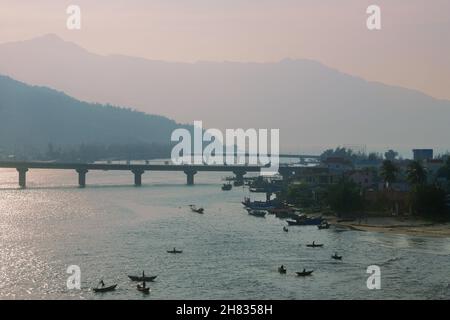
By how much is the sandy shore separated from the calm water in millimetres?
2600

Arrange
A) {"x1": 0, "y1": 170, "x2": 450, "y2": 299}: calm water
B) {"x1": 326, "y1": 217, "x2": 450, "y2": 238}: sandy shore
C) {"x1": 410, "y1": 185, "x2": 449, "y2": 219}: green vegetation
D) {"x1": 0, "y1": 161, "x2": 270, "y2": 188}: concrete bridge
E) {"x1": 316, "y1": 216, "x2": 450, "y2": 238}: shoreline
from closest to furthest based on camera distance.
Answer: {"x1": 0, "y1": 170, "x2": 450, "y2": 299}: calm water < {"x1": 316, "y1": 216, "x2": 450, "y2": 238}: shoreline < {"x1": 326, "y1": 217, "x2": 450, "y2": 238}: sandy shore < {"x1": 410, "y1": 185, "x2": 449, "y2": 219}: green vegetation < {"x1": 0, "y1": 161, "x2": 270, "y2": 188}: concrete bridge

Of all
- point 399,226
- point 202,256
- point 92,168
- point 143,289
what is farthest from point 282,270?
point 92,168

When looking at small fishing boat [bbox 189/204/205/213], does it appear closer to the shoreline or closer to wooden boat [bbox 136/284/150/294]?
the shoreline

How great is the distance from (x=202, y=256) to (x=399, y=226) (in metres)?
21.6

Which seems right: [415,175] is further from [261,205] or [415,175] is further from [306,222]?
[261,205]

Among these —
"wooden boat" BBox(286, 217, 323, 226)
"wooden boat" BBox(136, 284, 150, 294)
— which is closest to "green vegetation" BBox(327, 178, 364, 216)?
"wooden boat" BBox(286, 217, 323, 226)

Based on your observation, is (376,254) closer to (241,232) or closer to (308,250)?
(308,250)

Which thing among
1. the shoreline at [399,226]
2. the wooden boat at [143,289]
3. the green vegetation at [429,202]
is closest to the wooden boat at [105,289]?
the wooden boat at [143,289]

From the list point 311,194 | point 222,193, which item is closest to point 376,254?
point 311,194

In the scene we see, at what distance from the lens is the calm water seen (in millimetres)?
37562

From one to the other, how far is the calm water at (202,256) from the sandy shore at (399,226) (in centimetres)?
260

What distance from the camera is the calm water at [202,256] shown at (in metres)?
37.6

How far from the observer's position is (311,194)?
88.2m
